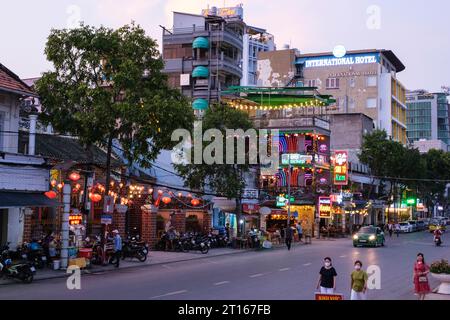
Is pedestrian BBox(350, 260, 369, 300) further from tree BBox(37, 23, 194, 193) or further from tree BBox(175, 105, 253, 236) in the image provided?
tree BBox(175, 105, 253, 236)

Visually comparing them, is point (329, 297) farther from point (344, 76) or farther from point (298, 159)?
point (344, 76)

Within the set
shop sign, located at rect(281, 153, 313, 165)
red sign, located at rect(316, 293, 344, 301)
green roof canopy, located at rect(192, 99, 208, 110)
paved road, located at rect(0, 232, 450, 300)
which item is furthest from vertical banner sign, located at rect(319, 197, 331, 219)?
red sign, located at rect(316, 293, 344, 301)

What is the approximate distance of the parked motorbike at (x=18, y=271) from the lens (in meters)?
21.2

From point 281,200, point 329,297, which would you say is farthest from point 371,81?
point 329,297

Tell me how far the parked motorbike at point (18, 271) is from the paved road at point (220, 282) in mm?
438

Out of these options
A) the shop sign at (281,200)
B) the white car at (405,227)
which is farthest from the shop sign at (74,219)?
the white car at (405,227)

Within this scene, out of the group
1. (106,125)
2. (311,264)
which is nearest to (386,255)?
(311,264)

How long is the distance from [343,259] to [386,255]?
14.7 feet

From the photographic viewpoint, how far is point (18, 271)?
837 inches

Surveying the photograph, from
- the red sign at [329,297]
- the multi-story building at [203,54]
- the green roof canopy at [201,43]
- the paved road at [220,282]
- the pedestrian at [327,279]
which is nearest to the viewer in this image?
the red sign at [329,297]

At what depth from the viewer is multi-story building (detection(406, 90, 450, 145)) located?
164750 mm

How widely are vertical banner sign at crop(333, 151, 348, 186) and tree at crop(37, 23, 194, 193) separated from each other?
117 feet

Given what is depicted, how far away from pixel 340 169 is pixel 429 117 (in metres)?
115

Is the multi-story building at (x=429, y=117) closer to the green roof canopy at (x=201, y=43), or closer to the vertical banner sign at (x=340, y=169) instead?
the vertical banner sign at (x=340, y=169)
